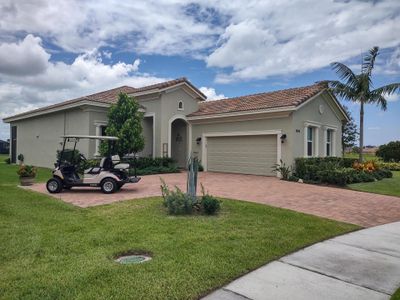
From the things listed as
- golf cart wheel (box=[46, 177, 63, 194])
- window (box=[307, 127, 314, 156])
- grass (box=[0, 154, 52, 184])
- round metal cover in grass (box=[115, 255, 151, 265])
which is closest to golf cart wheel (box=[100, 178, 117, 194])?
golf cart wheel (box=[46, 177, 63, 194])

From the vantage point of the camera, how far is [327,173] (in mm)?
14133

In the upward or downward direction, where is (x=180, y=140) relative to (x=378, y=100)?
downward

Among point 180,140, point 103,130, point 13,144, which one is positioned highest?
point 103,130

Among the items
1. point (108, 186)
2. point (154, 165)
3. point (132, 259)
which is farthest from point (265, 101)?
point (132, 259)

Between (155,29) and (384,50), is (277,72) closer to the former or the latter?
(384,50)

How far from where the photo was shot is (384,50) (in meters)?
18.0

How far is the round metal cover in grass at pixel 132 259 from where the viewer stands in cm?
454

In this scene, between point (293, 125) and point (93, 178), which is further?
point (293, 125)

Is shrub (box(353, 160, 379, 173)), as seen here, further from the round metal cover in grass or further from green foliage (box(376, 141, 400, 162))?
the round metal cover in grass

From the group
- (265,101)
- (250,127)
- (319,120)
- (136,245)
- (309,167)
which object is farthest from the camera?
(319,120)

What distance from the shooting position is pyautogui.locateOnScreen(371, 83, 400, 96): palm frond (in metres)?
17.5

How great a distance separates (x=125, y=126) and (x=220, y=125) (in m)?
5.44

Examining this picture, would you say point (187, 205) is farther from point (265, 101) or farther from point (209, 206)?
point (265, 101)

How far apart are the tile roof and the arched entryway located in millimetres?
1389
